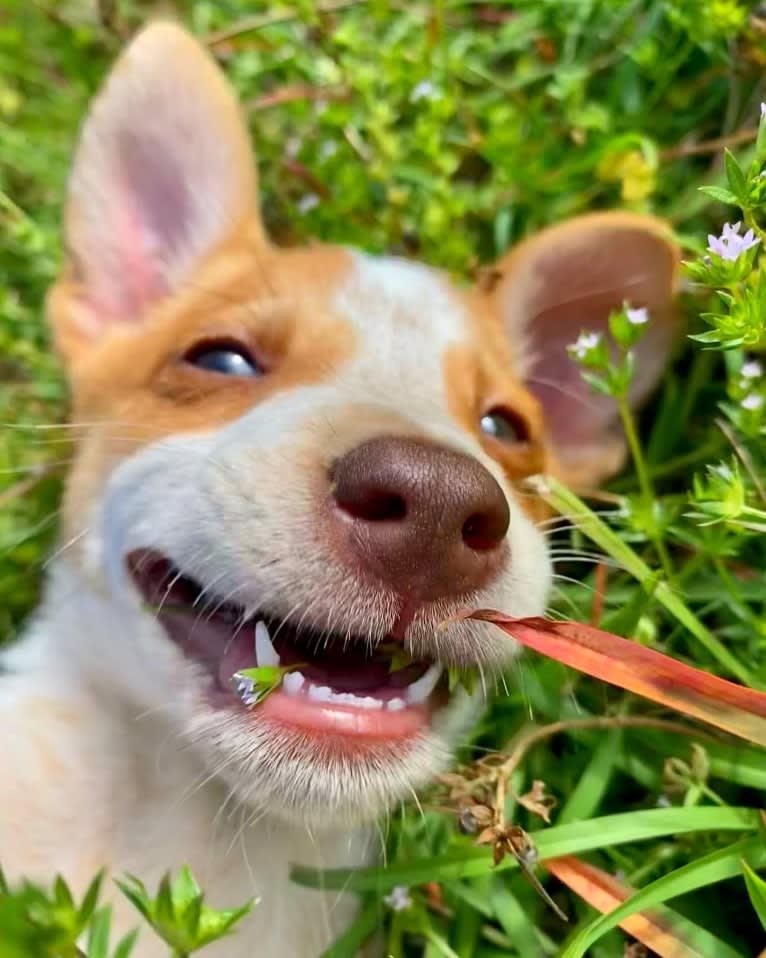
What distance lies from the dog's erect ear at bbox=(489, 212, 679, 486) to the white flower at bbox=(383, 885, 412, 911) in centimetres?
105

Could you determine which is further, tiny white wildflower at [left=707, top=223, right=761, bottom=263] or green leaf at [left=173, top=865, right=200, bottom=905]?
tiny white wildflower at [left=707, top=223, right=761, bottom=263]

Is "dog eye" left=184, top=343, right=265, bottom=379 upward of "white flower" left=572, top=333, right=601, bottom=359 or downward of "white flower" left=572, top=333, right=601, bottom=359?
downward

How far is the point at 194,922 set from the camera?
98 cm

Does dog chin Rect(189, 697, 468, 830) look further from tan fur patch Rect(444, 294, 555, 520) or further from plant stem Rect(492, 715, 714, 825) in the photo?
tan fur patch Rect(444, 294, 555, 520)

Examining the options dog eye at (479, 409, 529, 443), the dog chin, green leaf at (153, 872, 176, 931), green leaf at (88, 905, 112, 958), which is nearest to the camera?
green leaf at (153, 872, 176, 931)

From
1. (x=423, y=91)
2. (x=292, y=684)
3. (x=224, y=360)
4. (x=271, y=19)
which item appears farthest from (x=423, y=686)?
(x=271, y=19)

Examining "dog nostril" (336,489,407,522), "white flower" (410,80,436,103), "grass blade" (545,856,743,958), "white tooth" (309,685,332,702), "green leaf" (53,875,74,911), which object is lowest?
"grass blade" (545,856,743,958)

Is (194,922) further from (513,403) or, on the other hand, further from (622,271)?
(622,271)

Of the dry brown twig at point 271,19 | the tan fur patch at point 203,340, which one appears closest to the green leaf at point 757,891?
the tan fur patch at point 203,340

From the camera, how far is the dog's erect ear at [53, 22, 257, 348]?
2154 millimetres

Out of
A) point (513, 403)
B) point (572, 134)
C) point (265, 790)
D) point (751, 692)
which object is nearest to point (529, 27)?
point (572, 134)

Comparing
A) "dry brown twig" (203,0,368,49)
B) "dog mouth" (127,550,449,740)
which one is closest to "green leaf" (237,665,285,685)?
"dog mouth" (127,550,449,740)

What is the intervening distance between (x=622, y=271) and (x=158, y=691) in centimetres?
138

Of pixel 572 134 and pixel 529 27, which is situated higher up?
pixel 529 27
